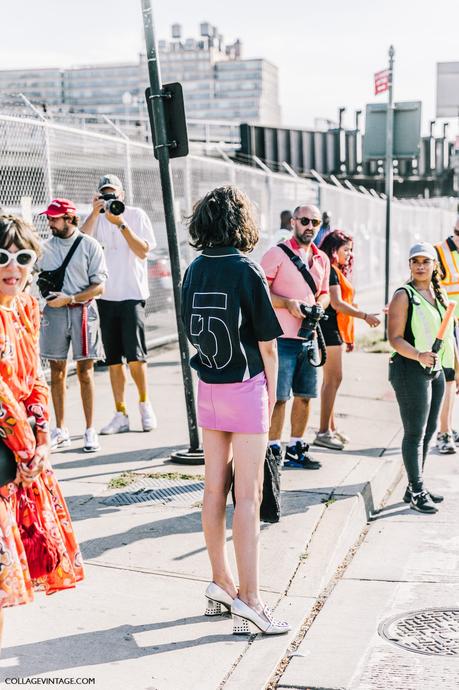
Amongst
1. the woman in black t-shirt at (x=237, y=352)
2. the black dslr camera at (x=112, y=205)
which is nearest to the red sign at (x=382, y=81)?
the black dslr camera at (x=112, y=205)

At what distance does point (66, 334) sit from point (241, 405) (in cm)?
316

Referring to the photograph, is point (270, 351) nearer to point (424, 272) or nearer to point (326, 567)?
point (326, 567)

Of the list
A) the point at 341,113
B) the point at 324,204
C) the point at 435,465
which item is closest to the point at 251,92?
the point at 341,113

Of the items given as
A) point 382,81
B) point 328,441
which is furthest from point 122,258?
point 382,81

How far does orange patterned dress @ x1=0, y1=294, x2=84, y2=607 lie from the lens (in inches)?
116

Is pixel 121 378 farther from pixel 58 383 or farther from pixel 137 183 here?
pixel 137 183

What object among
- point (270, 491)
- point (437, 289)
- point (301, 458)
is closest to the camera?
point (270, 491)

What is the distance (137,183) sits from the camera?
11734 millimetres

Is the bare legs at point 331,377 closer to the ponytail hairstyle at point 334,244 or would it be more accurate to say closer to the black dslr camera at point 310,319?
the ponytail hairstyle at point 334,244

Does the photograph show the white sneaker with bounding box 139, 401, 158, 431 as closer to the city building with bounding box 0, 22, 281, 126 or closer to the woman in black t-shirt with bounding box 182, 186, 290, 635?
the woman in black t-shirt with bounding box 182, 186, 290, 635

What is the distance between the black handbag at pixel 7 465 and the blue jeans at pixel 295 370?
3.21 meters

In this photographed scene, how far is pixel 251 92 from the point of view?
631ft

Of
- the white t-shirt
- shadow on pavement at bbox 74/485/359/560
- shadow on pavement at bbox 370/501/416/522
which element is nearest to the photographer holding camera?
the white t-shirt

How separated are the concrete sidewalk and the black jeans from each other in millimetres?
397
